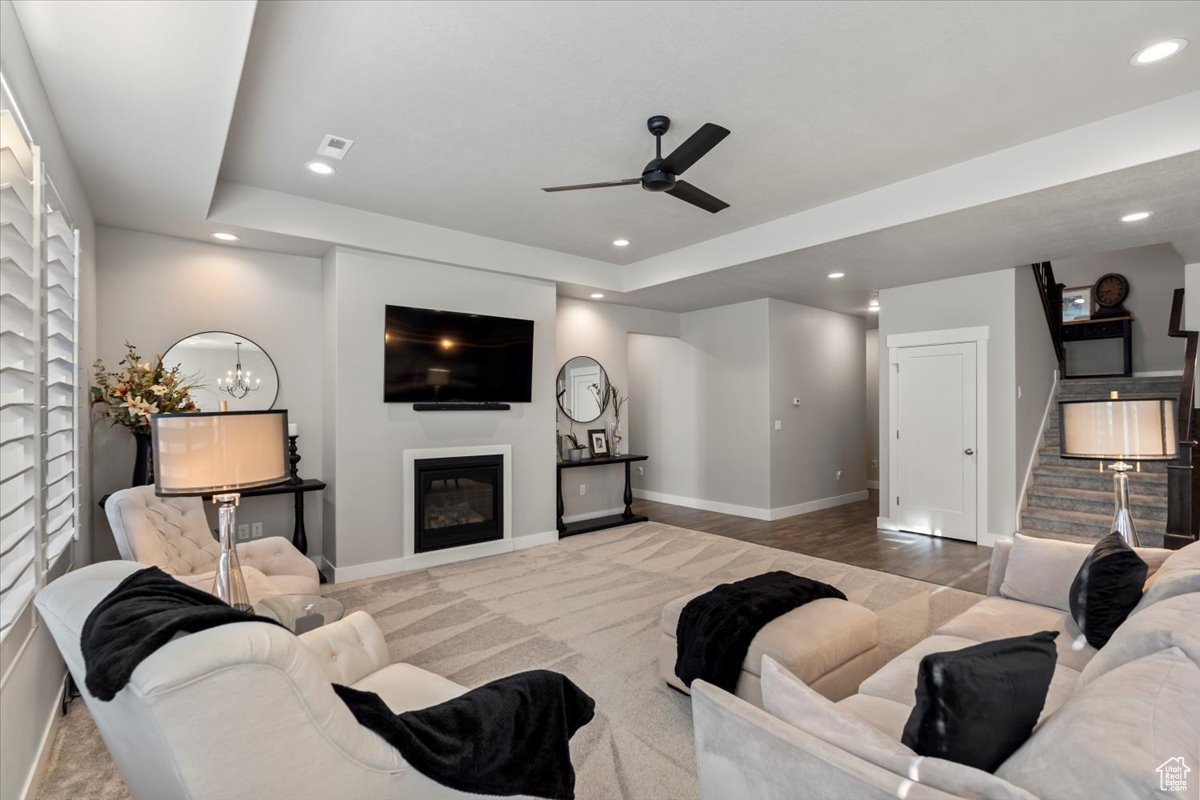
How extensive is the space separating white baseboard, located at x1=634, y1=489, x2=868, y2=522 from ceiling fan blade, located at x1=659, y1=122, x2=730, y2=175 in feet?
15.1

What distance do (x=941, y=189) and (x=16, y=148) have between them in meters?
4.48

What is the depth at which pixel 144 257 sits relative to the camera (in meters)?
4.05

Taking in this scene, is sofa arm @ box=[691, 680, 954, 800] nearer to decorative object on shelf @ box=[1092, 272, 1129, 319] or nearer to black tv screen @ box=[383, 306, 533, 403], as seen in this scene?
black tv screen @ box=[383, 306, 533, 403]

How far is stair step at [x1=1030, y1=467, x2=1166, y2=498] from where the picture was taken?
5258mm

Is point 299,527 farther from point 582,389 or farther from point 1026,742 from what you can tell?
point 1026,742

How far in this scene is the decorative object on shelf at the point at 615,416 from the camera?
671 centimetres

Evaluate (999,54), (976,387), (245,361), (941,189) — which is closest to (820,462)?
(976,387)

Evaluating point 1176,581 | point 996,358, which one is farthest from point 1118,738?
point 996,358

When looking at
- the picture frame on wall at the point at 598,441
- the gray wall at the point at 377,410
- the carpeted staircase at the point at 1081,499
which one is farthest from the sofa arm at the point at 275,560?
the carpeted staircase at the point at 1081,499

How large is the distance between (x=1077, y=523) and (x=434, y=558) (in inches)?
223

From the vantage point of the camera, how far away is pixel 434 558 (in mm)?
4797

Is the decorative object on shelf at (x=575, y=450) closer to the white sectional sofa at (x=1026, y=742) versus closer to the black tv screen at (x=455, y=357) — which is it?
the black tv screen at (x=455, y=357)

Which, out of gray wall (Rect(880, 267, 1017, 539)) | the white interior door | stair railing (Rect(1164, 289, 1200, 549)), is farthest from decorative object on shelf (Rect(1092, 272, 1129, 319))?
stair railing (Rect(1164, 289, 1200, 549))

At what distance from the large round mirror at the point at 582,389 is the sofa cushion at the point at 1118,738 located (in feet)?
17.9
